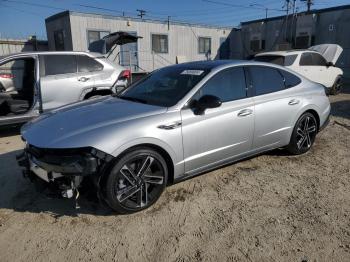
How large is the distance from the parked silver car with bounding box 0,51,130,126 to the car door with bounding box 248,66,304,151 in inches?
144

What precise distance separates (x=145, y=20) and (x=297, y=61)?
12.1m

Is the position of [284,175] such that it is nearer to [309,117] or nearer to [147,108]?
[309,117]

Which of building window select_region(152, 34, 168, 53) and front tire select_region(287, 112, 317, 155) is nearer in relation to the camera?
front tire select_region(287, 112, 317, 155)

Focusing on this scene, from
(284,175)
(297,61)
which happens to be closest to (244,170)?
(284,175)

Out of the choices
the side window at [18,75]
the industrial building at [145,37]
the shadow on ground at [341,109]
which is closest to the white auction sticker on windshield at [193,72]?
the side window at [18,75]

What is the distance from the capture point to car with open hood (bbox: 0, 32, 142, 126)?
6.11m

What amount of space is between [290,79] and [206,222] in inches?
108

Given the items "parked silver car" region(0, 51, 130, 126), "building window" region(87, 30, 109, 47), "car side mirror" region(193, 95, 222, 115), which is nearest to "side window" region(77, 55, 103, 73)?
"parked silver car" region(0, 51, 130, 126)

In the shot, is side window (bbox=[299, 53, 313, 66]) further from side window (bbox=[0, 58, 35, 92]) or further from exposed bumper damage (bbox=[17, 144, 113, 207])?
exposed bumper damage (bbox=[17, 144, 113, 207])

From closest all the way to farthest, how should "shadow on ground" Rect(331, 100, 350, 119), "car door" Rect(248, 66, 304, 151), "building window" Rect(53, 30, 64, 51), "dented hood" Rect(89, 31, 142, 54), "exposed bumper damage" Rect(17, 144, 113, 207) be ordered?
"exposed bumper damage" Rect(17, 144, 113, 207) → "car door" Rect(248, 66, 304, 151) → "shadow on ground" Rect(331, 100, 350, 119) → "dented hood" Rect(89, 31, 142, 54) → "building window" Rect(53, 30, 64, 51)

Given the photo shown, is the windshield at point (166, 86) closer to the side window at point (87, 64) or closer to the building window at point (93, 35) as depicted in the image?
the side window at point (87, 64)

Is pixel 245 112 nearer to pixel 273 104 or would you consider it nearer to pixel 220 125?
pixel 220 125

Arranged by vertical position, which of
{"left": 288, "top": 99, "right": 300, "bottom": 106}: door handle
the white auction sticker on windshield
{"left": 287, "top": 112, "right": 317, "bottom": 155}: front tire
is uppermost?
the white auction sticker on windshield

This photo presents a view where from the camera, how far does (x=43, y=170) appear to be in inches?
121
